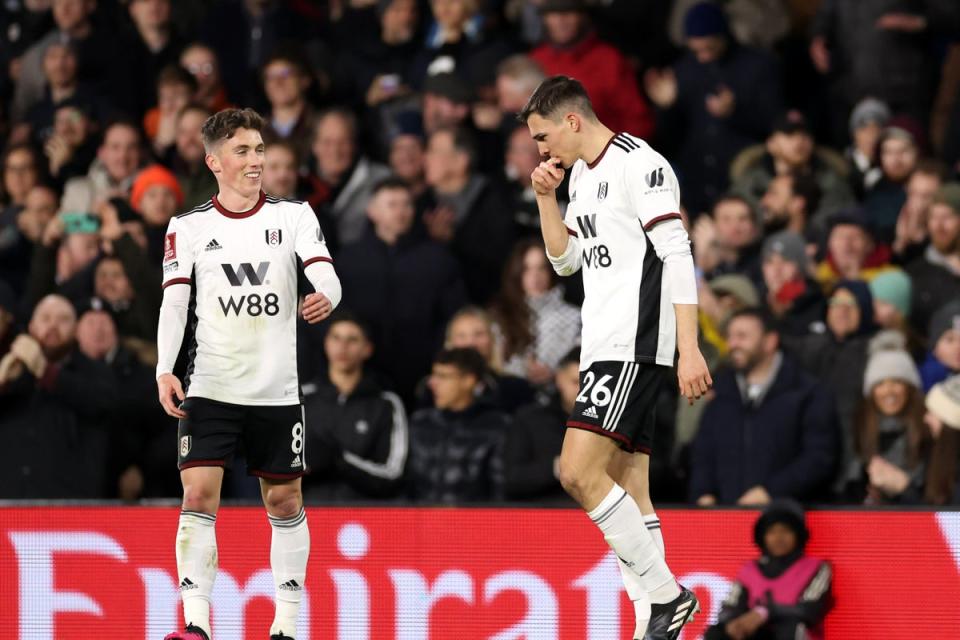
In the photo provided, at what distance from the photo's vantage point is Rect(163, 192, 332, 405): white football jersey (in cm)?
798

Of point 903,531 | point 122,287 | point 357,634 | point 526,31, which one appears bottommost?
point 357,634

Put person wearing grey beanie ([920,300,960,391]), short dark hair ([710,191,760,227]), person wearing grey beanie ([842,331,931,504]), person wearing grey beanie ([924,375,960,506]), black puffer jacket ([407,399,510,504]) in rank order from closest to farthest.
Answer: person wearing grey beanie ([924,375,960,506]) < person wearing grey beanie ([842,331,931,504]) < person wearing grey beanie ([920,300,960,391]) < black puffer jacket ([407,399,510,504]) < short dark hair ([710,191,760,227])

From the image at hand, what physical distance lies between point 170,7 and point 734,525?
8129 millimetres

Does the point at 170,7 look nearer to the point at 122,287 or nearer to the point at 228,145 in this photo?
the point at 122,287

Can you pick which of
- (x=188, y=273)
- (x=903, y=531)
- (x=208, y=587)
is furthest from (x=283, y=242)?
(x=903, y=531)

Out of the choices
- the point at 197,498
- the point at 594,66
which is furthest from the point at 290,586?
the point at 594,66

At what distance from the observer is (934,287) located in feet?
38.1

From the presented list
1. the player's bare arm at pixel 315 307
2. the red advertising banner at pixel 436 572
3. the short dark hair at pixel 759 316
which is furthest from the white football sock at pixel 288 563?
the short dark hair at pixel 759 316

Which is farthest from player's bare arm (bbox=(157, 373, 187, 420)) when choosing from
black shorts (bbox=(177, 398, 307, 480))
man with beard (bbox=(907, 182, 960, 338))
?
man with beard (bbox=(907, 182, 960, 338))

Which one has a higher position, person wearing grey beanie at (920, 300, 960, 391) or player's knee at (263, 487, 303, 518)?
person wearing grey beanie at (920, 300, 960, 391)

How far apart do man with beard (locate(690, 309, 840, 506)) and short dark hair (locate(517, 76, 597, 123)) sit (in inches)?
124

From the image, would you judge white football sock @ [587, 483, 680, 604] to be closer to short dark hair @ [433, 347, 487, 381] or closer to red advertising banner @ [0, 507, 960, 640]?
red advertising banner @ [0, 507, 960, 640]

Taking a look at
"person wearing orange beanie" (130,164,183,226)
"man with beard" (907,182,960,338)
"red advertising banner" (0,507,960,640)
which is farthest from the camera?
"person wearing orange beanie" (130,164,183,226)

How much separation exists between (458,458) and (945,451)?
8.84 feet
